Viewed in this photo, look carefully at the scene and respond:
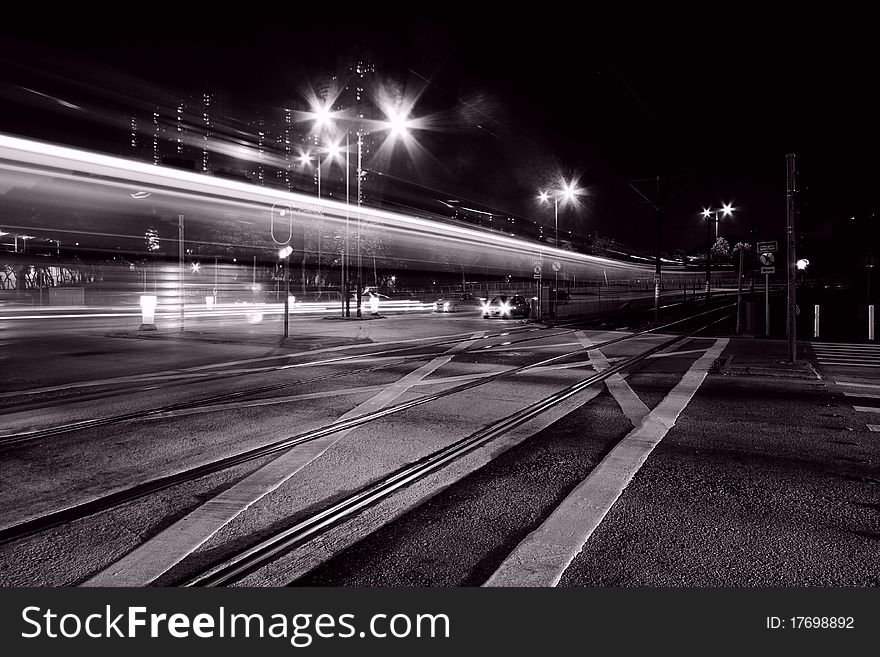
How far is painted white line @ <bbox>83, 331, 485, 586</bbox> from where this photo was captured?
10.4 ft

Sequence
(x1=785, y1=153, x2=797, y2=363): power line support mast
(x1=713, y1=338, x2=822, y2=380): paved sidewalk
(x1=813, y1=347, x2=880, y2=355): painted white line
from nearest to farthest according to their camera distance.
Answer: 1. (x1=713, y1=338, x2=822, y2=380): paved sidewalk
2. (x1=785, y1=153, x2=797, y2=363): power line support mast
3. (x1=813, y1=347, x2=880, y2=355): painted white line

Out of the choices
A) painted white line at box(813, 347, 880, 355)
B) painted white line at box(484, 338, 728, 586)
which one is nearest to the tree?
painted white line at box(813, 347, 880, 355)

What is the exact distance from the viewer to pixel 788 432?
21.1 ft

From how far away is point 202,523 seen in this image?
3.89 meters

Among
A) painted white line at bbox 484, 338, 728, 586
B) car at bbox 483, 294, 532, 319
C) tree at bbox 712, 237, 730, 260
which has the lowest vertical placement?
painted white line at bbox 484, 338, 728, 586

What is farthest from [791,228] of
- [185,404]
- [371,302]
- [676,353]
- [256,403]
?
[371,302]

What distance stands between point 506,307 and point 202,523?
88.5 ft

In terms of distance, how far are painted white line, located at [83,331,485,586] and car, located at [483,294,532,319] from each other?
24.3 metres

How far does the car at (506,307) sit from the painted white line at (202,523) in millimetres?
24324

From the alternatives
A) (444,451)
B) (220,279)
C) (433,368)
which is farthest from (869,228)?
(220,279)

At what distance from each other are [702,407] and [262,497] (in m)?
6.09

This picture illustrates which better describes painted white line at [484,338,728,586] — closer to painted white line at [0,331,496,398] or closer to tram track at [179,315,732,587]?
tram track at [179,315,732,587]

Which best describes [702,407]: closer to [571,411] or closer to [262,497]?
[571,411]

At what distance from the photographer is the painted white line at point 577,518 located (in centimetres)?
318
